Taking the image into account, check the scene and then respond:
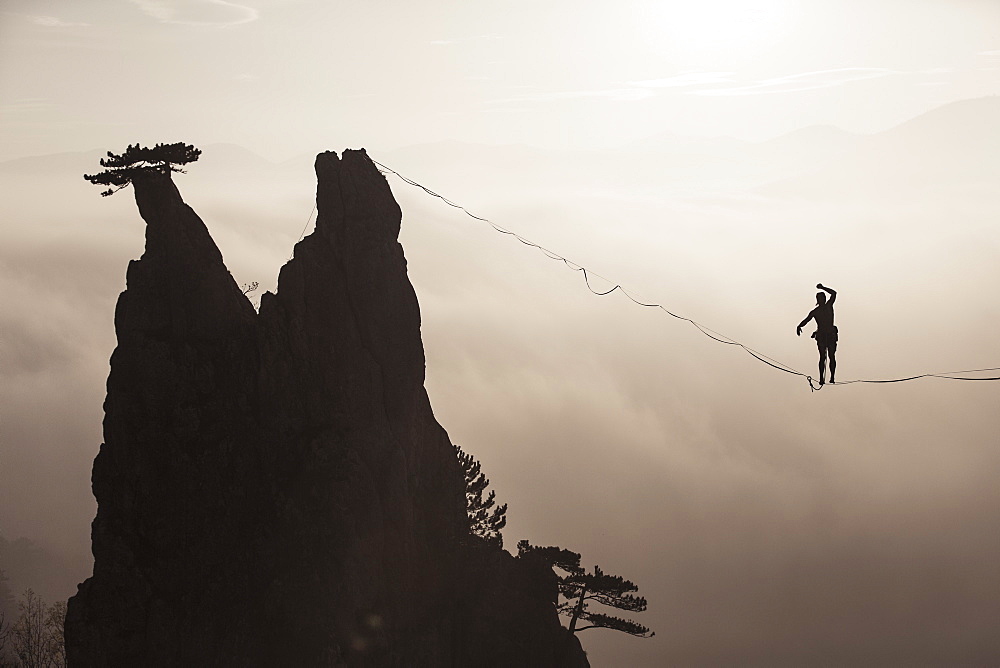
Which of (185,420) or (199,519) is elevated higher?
(185,420)

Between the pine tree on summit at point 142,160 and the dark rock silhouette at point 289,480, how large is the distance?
506 mm

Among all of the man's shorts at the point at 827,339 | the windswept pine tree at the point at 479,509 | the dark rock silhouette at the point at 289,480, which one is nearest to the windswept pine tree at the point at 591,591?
the windswept pine tree at the point at 479,509

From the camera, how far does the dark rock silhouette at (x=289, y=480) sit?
33.7 metres

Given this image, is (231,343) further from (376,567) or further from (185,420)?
(376,567)

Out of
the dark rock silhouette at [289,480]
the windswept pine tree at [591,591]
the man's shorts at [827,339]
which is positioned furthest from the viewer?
the windswept pine tree at [591,591]

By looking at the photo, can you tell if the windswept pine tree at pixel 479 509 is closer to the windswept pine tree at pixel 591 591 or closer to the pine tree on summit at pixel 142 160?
the windswept pine tree at pixel 591 591

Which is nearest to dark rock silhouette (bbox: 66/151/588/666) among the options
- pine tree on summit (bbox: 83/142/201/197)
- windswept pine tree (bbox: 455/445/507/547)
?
pine tree on summit (bbox: 83/142/201/197)

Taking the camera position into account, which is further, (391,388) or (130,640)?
(391,388)

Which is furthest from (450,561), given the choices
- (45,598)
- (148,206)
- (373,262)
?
(45,598)

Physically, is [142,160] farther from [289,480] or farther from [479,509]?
[479,509]

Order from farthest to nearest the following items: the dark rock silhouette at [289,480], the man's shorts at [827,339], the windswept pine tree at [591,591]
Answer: the windswept pine tree at [591,591], the dark rock silhouette at [289,480], the man's shorts at [827,339]

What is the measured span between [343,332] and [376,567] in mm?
9910

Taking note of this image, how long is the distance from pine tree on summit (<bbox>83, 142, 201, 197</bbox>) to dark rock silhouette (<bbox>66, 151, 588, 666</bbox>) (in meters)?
0.51

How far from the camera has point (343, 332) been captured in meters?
38.1
